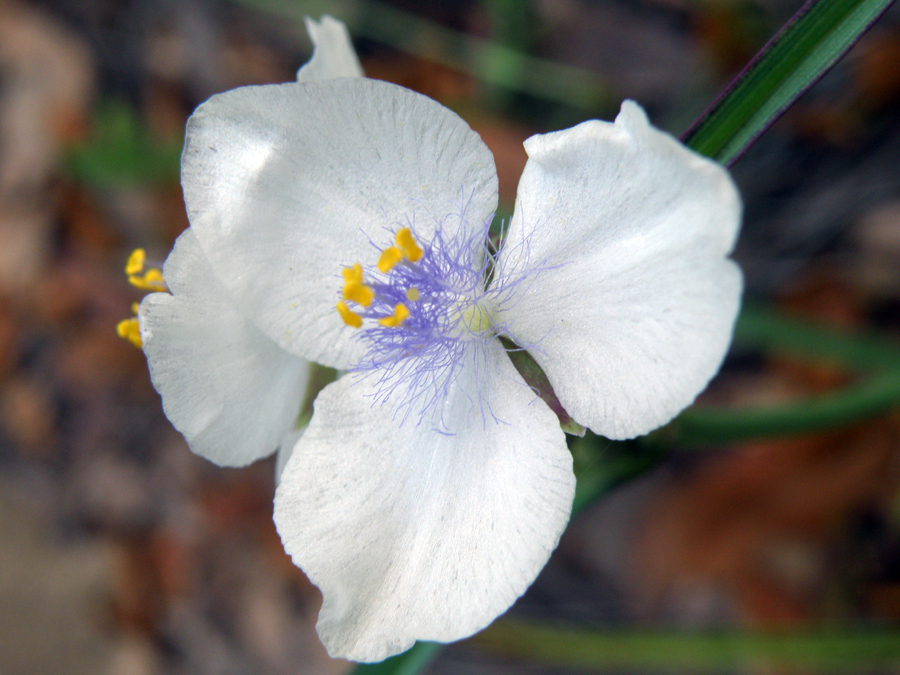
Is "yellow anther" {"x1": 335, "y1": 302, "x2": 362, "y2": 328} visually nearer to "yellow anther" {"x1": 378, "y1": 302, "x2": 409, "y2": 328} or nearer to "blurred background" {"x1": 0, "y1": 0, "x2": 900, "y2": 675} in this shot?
"yellow anther" {"x1": 378, "y1": 302, "x2": 409, "y2": 328}

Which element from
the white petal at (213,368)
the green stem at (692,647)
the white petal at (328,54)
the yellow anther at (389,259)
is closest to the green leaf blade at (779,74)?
the yellow anther at (389,259)

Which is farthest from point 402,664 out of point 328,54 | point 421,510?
point 328,54

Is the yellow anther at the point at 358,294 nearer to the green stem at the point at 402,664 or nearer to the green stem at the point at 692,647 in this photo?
the green stem at the point at 402,664

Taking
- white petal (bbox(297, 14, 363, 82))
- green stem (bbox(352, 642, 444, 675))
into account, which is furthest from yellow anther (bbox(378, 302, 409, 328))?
green stem (bbox(352, 642, 444, 675))

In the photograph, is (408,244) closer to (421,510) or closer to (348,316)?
(348,316)

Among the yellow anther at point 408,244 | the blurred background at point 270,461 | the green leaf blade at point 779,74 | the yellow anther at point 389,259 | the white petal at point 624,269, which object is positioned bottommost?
the blurred background at point 270,461

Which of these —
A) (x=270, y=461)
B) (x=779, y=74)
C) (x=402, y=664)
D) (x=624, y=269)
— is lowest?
(x=270, y=461)

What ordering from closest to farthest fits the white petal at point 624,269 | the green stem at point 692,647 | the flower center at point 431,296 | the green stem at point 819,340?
the white petal at point 624,269 → the flower center at point 431,296 → the green stem at point 692,647 → the green stem at point 819,340
